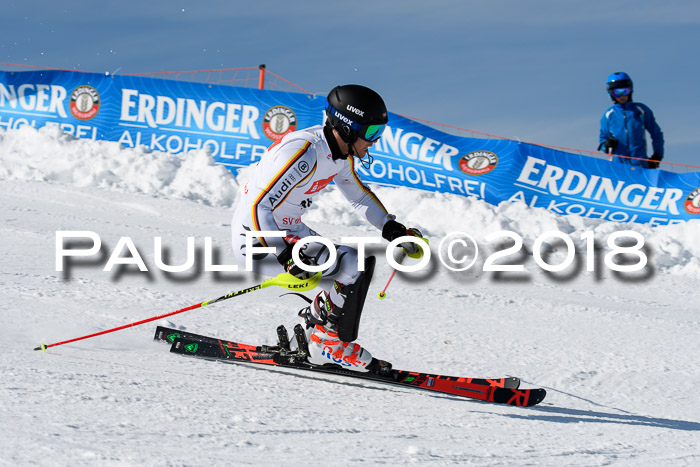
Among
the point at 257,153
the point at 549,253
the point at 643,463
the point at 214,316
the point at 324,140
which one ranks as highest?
the point at 257,153

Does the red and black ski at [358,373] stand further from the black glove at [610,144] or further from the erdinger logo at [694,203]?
the erdinger logo at [694,203]

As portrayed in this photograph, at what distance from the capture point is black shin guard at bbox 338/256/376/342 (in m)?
3.84

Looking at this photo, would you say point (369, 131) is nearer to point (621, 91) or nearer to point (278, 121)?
point (278, 121)

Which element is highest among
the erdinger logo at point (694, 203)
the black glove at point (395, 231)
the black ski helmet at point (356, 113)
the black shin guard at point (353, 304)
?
the erdinger logo at point (694, 203)

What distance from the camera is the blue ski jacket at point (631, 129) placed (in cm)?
1052

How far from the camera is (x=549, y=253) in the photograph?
9.20 metres

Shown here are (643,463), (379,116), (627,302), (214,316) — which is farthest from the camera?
(627,302)

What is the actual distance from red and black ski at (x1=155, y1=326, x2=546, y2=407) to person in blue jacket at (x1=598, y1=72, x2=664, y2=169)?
Answer: 299 inches

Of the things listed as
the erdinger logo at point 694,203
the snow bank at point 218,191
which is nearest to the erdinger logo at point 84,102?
the snow bank at point 218,191

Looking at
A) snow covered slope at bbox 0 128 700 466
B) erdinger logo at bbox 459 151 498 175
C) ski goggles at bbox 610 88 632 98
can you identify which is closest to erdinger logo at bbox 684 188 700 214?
snow covered slope at bbox 0 128 700 466

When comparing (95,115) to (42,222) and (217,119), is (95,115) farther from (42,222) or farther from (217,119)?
(42,222)

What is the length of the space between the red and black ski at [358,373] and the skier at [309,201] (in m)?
0.08

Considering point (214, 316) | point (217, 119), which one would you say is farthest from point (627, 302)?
point (217, 119)

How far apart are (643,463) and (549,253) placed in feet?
21.3
